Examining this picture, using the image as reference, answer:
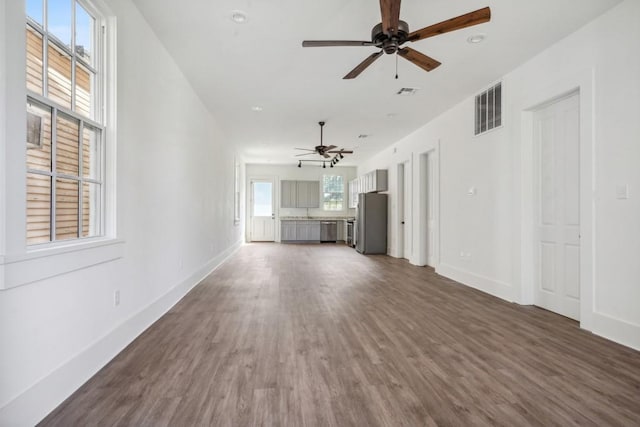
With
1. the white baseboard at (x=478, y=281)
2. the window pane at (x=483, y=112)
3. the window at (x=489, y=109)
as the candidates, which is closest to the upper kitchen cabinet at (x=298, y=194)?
the white baseboard at (x=478, y=281)

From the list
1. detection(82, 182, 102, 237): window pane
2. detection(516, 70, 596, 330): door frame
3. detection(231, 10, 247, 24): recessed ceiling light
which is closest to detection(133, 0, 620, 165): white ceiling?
detection(231, 10, 247, 24): recessed ceiling light

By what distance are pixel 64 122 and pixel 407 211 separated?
661 cm

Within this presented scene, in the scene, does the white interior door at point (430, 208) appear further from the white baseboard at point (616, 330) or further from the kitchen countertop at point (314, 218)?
the kitchen countertop at point (314, 218)

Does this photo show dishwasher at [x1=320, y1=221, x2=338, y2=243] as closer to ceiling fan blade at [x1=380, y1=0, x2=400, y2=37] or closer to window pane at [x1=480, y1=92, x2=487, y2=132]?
window pane at [x1=480, y1=92, x2=487, y2=132]

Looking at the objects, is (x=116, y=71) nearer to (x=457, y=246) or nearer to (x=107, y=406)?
(x=107, y=406)

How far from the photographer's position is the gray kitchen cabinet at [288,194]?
12.0 m

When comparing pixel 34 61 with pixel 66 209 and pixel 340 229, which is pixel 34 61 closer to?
pixel 66 209

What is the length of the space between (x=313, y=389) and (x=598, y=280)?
8.95ft

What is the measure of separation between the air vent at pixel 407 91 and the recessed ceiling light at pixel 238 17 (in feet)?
8.05

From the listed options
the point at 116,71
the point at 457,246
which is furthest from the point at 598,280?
the point at 116,71

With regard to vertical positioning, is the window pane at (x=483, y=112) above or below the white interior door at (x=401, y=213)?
above

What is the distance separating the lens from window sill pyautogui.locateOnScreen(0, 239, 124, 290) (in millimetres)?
1502

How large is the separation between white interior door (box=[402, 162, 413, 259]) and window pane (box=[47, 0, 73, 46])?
6351 mm

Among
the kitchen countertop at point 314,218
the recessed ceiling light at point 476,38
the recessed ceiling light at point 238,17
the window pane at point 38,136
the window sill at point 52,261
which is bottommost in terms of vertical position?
the window sill at point 52,261
